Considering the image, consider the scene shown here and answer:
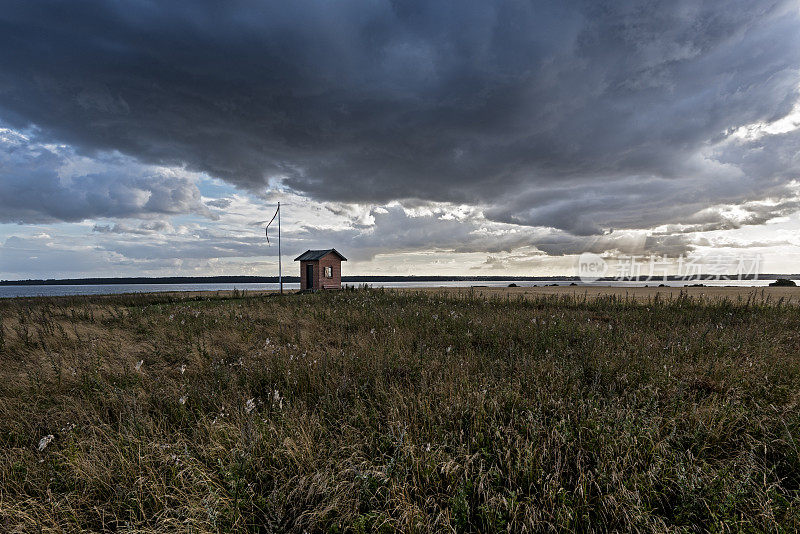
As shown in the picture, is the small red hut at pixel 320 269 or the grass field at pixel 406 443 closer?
the grass field at pixel 406 443

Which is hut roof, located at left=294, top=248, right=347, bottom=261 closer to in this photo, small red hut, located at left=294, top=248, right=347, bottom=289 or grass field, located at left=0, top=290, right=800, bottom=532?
small red hut, located at left=294, top=248, right=347, bottom=289

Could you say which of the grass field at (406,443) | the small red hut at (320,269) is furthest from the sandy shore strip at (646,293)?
the grass field at (406,443)

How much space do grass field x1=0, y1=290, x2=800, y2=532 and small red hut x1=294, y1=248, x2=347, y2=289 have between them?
2740 cm

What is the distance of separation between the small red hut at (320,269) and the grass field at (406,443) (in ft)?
89.9

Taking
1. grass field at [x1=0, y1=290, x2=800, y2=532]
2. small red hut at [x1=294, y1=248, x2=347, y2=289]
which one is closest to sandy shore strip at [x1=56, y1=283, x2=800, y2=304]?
small red hut at [x1=294, y1=248, x2=347, y2=289]

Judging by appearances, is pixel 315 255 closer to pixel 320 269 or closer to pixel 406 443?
pixel 320 269

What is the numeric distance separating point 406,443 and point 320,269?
32059 millimetres

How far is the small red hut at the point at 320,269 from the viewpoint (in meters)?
33.7

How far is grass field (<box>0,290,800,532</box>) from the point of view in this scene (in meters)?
2.39

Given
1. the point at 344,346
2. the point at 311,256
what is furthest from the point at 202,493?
the point at 311,256

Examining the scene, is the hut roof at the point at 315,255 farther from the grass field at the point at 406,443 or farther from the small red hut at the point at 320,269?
the grass field at the point at 406,443

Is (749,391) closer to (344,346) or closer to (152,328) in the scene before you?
(344,346)

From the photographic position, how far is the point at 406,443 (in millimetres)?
2877

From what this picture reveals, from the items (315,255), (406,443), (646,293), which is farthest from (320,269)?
(406,443)
